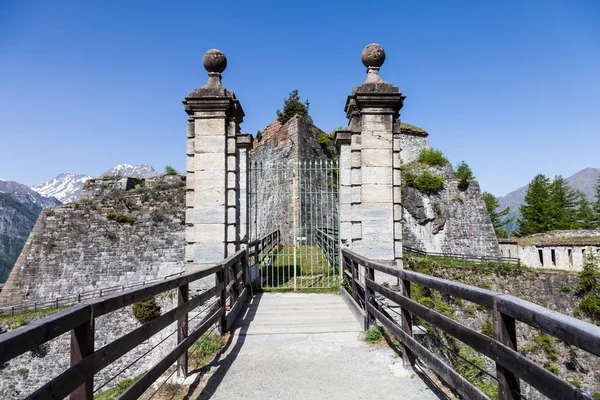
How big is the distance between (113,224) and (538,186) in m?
36.4

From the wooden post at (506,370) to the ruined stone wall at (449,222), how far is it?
22.0m

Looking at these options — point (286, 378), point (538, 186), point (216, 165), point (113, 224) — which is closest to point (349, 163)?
point (216, 165)

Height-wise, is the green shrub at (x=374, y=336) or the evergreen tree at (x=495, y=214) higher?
the evergreen tree at (x=495, y=214)

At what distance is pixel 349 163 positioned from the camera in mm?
7426

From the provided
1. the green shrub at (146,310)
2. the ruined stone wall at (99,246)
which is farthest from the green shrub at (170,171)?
the green shrub at (146,310)

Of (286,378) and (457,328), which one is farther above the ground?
(457,328)

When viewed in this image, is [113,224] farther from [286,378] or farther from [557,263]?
[557,263]

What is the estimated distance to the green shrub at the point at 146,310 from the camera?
1395 centimetres

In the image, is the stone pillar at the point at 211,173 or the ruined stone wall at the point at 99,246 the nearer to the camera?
the stone pillar at the point at 211,173

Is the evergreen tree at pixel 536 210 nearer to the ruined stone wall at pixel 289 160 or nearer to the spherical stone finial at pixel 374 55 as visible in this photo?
the ruined stone wall at pixel 289 160

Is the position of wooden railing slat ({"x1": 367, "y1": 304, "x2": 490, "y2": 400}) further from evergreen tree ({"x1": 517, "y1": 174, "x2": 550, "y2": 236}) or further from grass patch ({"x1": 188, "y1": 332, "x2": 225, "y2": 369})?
evergreen tree ({"x1": 517, "y1": 174, "x2": 550, "y2": 236})

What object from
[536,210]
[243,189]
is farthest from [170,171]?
[536,210]

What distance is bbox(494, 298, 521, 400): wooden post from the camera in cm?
211

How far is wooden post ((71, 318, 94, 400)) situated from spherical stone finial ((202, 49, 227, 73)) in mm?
5673
